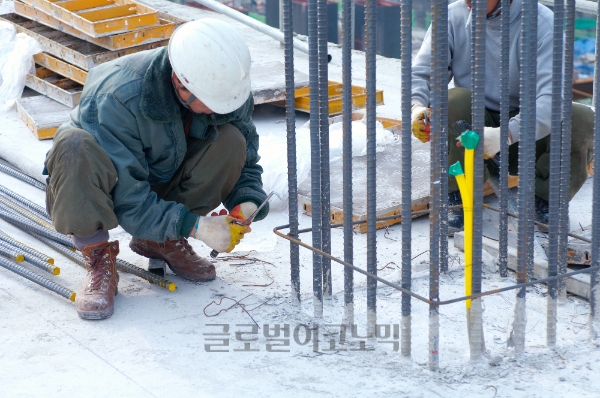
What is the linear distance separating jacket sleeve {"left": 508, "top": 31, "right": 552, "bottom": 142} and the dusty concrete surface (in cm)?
59

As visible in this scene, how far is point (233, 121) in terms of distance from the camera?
10.1 feet

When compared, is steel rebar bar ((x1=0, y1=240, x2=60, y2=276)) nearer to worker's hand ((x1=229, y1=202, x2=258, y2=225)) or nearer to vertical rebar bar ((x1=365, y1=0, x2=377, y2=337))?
worker's hand ((x1=229, y1=202, x2=258, y2=225))

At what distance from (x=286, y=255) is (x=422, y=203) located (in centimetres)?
70

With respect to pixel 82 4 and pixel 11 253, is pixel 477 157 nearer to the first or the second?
pixel 11 253

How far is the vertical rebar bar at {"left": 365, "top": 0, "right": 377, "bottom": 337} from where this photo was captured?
2406 mm

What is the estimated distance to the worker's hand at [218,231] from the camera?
2848 mm

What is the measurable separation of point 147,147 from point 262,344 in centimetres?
82

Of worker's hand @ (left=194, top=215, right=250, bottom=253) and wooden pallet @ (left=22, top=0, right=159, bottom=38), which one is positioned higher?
wooden pallet @ (left=22, top=0, right=159, bottom=38)

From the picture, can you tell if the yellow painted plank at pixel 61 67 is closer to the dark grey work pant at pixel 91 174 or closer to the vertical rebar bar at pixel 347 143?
Answer: the dark grey work pant at pixel 91 174

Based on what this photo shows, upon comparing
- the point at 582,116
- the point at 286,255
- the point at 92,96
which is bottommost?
the point at 286,255

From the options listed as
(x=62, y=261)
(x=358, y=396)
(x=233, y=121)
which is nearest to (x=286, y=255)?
(x=233, y=121)

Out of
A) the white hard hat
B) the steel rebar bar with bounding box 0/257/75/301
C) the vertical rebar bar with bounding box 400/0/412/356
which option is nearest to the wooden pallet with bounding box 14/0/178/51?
Result: the steel rebar bar with bounding box 0/257/75/301

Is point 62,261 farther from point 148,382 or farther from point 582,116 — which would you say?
point 582,116

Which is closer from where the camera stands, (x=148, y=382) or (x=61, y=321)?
(x=148, y=382)
